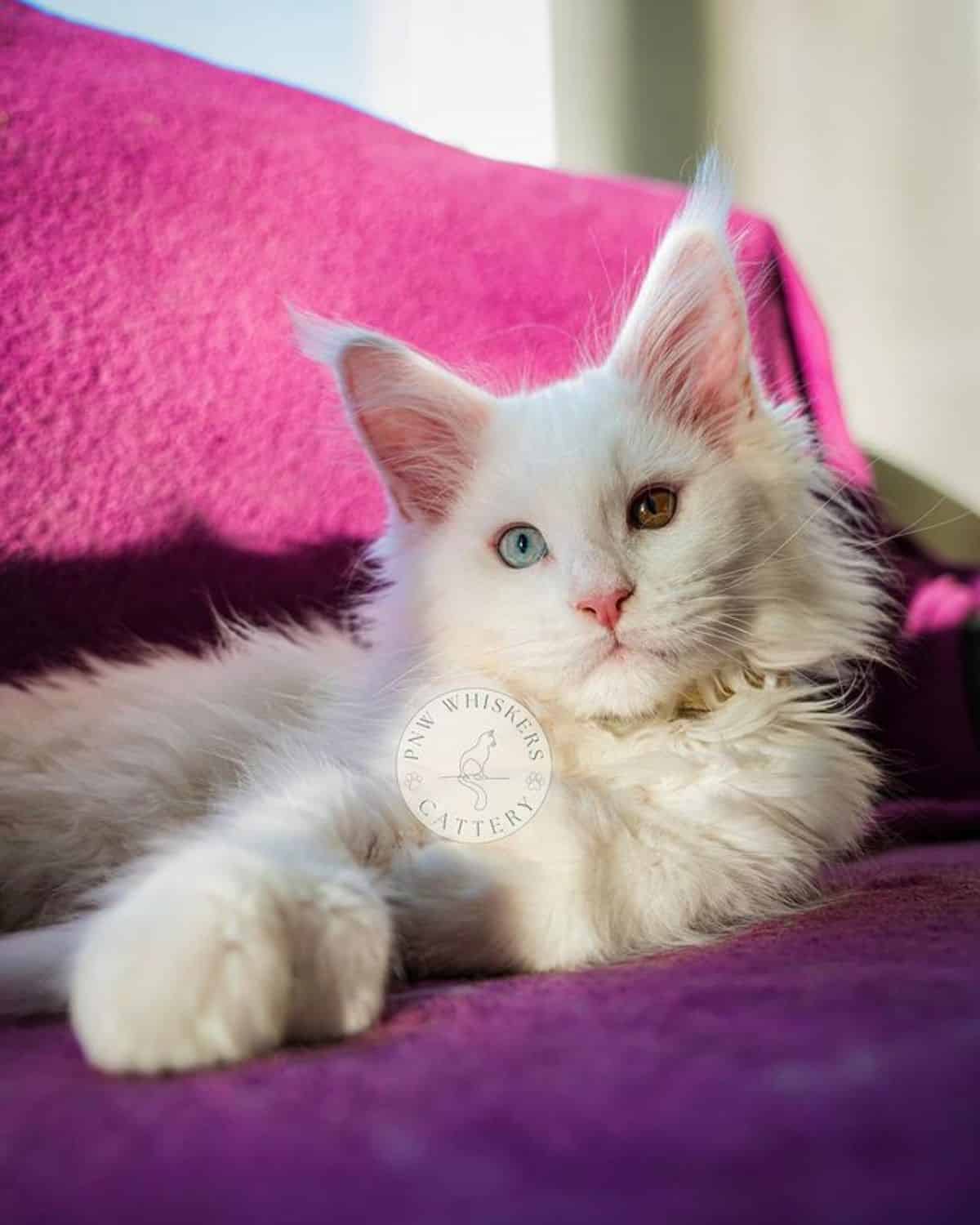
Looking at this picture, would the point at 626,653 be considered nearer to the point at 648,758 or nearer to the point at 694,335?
the point at 648,758

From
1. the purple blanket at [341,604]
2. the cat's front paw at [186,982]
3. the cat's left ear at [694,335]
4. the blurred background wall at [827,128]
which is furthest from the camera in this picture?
the blurred background wall at [827,128]

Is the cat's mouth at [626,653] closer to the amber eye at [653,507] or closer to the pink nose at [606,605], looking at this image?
the pink nose at [606,605]

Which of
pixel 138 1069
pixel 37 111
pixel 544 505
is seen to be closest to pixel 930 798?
pixel 544 505

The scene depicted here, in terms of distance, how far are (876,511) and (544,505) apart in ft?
3.19

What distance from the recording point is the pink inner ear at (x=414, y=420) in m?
1.12

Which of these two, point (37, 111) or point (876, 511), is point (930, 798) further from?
point (37, 111)

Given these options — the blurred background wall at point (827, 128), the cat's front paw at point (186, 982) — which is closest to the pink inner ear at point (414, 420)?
the cat's front paw at point (186, 982)

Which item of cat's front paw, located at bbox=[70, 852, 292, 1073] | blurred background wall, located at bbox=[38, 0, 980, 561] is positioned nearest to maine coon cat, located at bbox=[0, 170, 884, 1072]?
cat's front paw, located at bbox=[70, 852, 292, 1073]

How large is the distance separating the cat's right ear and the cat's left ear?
0.60ft

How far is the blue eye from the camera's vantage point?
3.34 feet

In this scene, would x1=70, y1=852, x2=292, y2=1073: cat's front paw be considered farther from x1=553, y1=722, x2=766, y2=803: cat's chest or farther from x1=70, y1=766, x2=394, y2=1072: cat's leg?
x1=553, y1=722, x2=766, y2=803: cat's chest

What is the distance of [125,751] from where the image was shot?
1193mm

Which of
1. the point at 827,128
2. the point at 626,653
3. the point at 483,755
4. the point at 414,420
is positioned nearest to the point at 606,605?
the point at 626,653

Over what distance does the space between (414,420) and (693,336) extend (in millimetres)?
318
